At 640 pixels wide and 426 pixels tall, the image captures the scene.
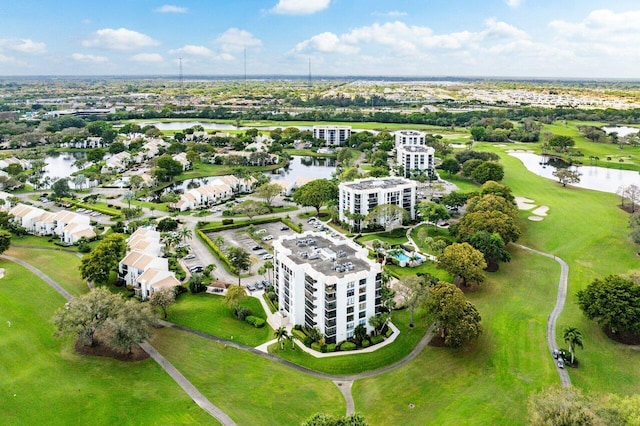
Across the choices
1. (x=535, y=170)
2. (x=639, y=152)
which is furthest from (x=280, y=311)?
(x=639, y=152)

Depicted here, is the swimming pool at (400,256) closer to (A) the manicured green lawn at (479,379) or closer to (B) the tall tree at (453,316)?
(A) the manicured green lawn at (479,379)

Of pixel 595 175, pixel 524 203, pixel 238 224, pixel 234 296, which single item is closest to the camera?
pixel 234 296

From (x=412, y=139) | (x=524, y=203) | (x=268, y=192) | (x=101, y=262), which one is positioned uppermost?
(x=412, y=139)

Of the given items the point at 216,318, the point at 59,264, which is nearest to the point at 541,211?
the point at 216,318

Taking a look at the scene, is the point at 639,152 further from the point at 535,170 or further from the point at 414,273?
the point at 414,273

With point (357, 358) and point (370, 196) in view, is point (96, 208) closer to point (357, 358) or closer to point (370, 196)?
point (370, 196)

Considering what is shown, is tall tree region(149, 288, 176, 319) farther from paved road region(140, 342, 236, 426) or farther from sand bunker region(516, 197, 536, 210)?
sand bunker region(516, 197, 536, 210)

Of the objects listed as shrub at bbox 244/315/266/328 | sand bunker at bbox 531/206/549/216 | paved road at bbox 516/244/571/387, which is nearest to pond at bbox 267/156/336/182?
sand bunker at bbox 531/206/549/216
